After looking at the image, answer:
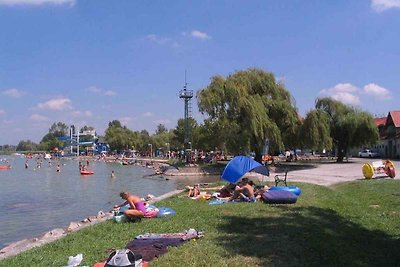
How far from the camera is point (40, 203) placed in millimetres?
26656

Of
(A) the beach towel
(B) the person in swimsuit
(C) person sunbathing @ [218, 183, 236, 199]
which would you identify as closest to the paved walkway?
(C) person sunbathing @ [218, 183, 236, 199]

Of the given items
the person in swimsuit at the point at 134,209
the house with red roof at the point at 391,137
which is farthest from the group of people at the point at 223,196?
the house with red roof at the point at 391,137

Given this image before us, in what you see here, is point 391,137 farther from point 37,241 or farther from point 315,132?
point 37,241

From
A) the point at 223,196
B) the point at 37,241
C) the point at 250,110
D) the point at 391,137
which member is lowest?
the point at 37,241

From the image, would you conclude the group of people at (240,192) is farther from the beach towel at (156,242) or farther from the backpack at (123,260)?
the backpack at (123,260)

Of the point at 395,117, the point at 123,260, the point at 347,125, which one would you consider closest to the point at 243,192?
the point at 123,260

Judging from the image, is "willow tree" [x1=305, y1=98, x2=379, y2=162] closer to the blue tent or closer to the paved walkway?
the paved walkway

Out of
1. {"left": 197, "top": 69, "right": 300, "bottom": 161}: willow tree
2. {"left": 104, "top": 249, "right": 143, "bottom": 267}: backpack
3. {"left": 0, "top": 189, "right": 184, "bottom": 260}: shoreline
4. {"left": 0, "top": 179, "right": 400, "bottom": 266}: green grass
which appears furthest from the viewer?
{"left": 197, "top": 69, "right": 300, "bottom": 161}: willow tree

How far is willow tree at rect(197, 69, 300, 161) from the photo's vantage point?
137 ft

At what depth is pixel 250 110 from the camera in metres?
41.6

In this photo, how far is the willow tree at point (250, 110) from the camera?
137ft

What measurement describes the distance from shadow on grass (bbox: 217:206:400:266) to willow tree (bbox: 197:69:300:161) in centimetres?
2842

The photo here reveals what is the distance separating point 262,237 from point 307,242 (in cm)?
102

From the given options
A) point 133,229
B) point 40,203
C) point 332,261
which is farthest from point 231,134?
point 332,261
